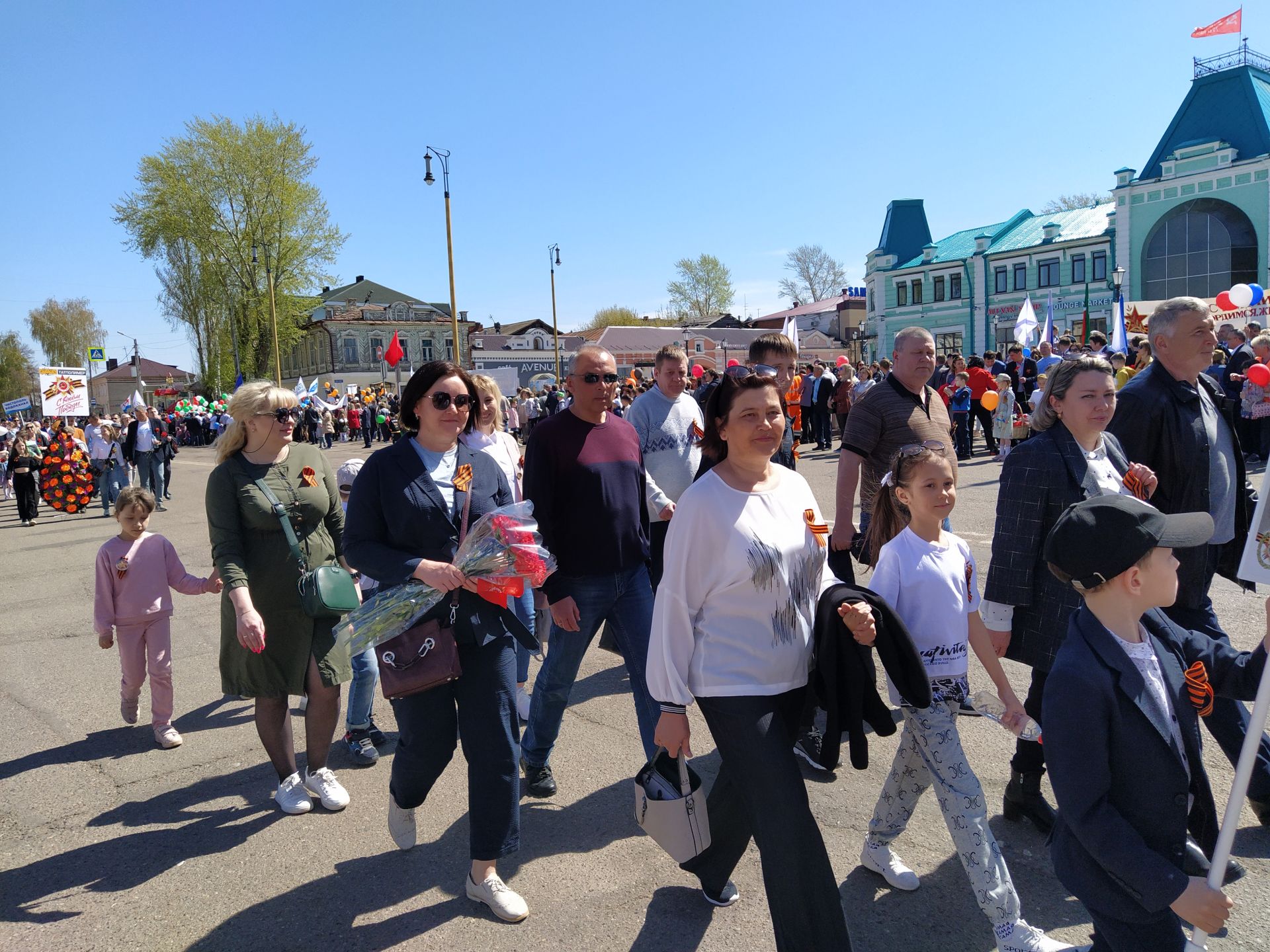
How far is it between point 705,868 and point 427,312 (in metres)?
78.2

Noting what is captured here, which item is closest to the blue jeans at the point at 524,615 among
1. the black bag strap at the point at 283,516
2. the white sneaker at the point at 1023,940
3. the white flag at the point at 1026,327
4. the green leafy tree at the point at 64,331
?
the black bag strap at the point at 283,516

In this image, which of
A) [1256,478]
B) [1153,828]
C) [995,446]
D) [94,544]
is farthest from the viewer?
[995,446]

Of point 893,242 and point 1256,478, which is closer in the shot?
point 1256,478

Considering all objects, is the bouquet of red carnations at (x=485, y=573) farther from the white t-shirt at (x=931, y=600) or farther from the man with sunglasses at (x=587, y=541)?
the white t-shirt at (x=931, y=600)

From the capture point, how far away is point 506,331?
90.5 m

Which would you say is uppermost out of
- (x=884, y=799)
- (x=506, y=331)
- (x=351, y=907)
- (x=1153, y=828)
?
(x=506, y=331)

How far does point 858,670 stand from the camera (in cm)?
246

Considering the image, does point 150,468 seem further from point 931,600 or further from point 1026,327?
point 1026,327

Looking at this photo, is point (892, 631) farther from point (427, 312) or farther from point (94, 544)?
point (427, 312)

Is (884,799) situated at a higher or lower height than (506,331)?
lower

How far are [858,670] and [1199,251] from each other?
162ft

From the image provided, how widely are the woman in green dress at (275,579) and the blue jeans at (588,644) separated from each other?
0.92 meters

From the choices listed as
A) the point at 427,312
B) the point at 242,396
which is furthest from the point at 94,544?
the point at 427,312

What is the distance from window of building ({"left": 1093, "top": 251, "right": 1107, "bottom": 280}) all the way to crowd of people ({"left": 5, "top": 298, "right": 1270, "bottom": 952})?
165ft
